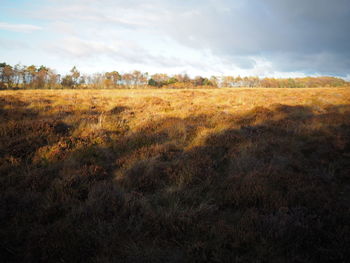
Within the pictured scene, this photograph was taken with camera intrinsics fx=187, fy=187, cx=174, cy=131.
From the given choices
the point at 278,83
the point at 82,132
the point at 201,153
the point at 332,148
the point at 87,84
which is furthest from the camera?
the point at 278,83

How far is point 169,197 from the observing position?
317 cm

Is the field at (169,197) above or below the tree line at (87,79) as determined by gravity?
below

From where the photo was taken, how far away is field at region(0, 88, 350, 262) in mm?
2184

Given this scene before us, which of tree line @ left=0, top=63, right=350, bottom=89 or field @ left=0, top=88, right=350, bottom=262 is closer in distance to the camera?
field @ left=0, top=88, right=350, bottom=262

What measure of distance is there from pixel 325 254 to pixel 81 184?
3656 millimetres

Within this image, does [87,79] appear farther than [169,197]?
Yes

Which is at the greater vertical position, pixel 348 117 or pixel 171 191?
pixel 348 117

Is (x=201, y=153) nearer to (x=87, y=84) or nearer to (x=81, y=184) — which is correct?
(x=81, y=184)

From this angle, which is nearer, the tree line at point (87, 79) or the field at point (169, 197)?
the field at point (169, 197)

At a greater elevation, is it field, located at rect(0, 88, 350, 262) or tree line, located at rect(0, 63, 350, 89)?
tree line, located at rect(0, 63, 350, 89)

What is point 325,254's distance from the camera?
2146 mm

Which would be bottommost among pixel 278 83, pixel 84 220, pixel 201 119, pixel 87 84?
pixel 84 220

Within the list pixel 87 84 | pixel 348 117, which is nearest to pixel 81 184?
pixel 348 117

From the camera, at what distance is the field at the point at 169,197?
7.16 feet
